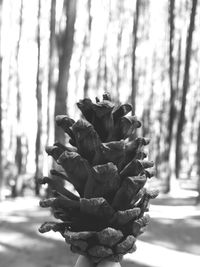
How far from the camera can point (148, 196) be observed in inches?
33.2

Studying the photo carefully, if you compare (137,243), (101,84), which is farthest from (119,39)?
(137,243)

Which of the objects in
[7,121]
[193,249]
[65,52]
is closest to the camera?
[193,249]

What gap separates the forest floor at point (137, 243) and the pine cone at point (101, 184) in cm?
87

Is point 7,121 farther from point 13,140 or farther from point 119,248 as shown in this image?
point 119,248

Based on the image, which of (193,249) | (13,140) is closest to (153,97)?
(13,140)

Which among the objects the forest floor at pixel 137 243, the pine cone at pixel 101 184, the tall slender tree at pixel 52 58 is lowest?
the forest floor at pixel 137 243

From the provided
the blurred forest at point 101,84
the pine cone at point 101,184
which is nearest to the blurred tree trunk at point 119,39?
the blurred forest at point 101,84

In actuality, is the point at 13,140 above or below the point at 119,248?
below

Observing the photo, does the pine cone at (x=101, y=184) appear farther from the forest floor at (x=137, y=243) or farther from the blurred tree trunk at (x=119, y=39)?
the blurred tree trunk at (x=119, y=39)

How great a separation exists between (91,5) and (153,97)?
442 centimetres

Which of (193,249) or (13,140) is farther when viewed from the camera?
A: (13,140)

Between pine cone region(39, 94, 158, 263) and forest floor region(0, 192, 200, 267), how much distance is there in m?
0.87

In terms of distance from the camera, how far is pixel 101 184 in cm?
80

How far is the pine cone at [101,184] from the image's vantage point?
792 millimetres
